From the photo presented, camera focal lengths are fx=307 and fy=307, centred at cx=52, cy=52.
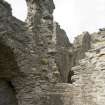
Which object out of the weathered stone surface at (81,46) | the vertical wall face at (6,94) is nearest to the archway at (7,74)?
the vertical wall face at (6,94)

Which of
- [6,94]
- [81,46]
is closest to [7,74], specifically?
[6,94]

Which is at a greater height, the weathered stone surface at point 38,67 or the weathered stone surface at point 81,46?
the weathered stone surface at point 81,46

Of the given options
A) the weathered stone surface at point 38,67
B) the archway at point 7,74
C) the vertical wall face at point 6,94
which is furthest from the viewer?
the vertical wall face at point 6,94

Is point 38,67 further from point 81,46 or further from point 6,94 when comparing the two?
point 81,46

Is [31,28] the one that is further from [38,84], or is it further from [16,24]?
[38,84]

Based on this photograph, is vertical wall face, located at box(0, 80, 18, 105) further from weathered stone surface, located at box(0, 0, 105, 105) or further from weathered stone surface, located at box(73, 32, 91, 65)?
weathered stone surface, located at box(73, 32, 91, 65)

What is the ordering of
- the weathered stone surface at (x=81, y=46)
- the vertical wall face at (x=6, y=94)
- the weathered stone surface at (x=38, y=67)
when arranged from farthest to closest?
the weathered stone surface at (x=81, y=46)
the vertical wall face at (x=6, y=94)
the weathered stone surface at (x=38, y=67)

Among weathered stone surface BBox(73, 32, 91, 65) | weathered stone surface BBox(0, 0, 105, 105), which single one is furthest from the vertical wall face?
weathered stone surface BBox(73, 32, 91, 65)

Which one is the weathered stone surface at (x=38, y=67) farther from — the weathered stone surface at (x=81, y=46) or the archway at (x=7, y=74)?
the weathered stone surface at (x=81, y=46)

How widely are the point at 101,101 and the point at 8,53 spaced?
2.84m

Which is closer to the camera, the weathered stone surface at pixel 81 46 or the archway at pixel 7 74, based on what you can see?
the archway at pixel 7 74

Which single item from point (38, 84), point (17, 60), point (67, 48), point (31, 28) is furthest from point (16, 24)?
point (67, 48)

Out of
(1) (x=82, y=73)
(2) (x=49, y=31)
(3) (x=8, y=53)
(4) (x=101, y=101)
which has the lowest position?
(4) (x=101, y=101)

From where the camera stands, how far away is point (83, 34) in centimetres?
2242
